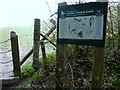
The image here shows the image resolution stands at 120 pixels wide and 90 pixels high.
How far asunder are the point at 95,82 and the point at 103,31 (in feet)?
2.17

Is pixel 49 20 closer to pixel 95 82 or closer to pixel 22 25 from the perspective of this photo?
pixel 22 25

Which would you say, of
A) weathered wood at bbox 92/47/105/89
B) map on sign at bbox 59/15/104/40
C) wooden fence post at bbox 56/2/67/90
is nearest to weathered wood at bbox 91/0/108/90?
weathered wood at bbox 92/47/105/89

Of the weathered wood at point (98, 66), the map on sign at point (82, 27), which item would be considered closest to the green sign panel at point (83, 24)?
the map on sign at point (82, 27)

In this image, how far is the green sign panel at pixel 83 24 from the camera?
1.76 metres

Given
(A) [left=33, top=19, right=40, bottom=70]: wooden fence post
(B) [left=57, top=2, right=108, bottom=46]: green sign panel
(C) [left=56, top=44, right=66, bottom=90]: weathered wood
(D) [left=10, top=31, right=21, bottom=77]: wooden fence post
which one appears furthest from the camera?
(A) [left=33, top=19, right=40, bottom=70]: wooden fence post

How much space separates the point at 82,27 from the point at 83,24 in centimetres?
4

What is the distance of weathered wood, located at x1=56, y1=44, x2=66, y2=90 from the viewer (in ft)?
7.34

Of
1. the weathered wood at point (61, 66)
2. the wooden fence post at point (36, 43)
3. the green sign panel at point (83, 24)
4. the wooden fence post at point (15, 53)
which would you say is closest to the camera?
the green sign panel at point (83, 24)

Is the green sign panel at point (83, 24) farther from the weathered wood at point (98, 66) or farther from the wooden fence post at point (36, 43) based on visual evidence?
the wooden fence post at point (36, 43)

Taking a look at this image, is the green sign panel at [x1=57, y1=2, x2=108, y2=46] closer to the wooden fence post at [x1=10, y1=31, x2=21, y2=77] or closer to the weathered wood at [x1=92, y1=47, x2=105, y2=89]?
the weathered wood at [x1=92, y1=47, x2=105, y2=89]

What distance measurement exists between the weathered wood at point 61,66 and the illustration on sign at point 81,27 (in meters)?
0.19

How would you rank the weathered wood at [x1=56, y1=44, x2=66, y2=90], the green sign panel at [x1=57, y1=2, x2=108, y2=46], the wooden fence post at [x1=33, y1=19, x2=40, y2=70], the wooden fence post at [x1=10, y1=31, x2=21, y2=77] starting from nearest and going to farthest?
the green sign panel at [x1=57, y1=2, x2=108, y2=46] → the weathered wood at [x1=56, y1=44, x2=66, y2=90] → the wooden fence post at [x1=10, y1=31, x2=21, y2=77] → the wooden fence post at [x1=33, y1=19, x2=40, y2=70]

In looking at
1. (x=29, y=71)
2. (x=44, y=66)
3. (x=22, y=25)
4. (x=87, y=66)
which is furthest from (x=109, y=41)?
(x=22, y=25)

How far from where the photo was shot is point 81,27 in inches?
77.0
